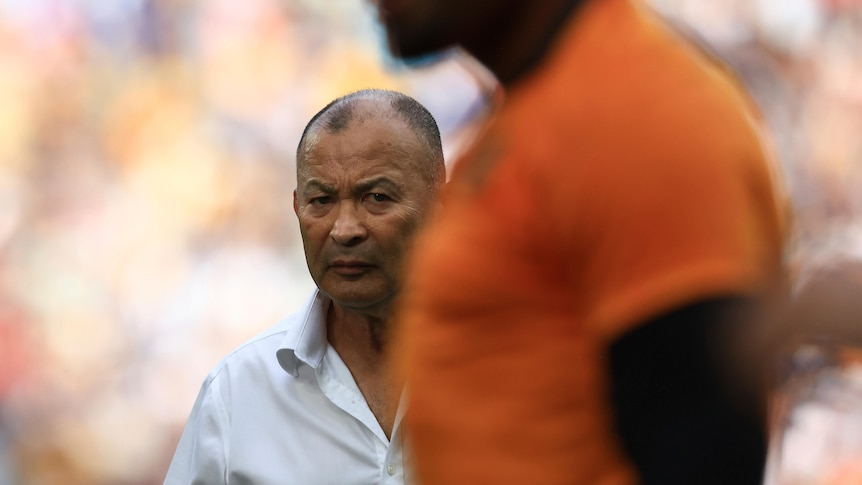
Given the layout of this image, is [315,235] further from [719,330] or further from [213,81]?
[213,81]

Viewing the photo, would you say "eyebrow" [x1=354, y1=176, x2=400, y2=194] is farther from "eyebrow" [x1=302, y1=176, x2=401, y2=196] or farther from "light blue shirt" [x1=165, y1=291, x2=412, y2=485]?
"light blue shirt" [x1=165, y1=291, x2=412, y2=485]

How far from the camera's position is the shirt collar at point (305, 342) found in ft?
5.20

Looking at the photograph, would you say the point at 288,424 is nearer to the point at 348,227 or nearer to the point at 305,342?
the point at 305,342

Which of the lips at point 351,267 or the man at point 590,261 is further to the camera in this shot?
the lips at point 351,267

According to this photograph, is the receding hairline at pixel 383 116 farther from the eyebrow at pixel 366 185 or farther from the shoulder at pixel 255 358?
the shoulder at pixel 255 358

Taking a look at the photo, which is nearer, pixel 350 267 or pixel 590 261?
pixel 590 261

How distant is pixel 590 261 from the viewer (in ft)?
1.87

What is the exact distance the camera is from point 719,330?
530mm

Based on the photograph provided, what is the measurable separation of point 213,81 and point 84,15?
0.44 metres

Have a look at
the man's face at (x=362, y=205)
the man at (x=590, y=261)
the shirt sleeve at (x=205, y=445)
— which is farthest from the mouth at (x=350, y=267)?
the man at (x=590, y=261)

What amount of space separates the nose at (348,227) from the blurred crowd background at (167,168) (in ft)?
4.51

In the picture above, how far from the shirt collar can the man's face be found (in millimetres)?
81

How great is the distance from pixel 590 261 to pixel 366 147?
1.04 m

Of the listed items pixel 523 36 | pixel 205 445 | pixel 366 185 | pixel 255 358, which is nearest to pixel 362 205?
pixel 366 185
